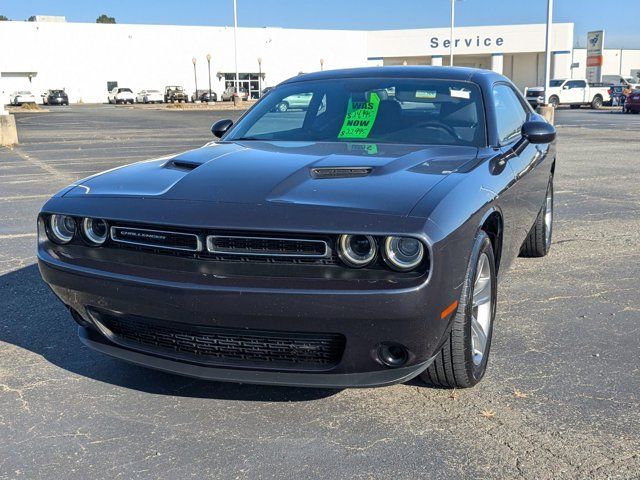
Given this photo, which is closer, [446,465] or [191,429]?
[446,465]

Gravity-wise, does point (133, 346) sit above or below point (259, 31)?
below

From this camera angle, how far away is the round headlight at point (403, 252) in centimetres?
253

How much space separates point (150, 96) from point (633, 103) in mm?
43348

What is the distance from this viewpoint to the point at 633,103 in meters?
33.9

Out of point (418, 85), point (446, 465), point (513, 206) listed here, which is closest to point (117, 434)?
point (446, 465)

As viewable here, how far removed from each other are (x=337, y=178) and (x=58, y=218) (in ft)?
4.29

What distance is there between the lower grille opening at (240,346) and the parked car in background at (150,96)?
207 ft

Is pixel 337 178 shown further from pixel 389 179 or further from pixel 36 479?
pixel 36 479

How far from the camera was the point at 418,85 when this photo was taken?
423cm

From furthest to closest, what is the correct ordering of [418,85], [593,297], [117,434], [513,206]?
[593,297], [418,85], [513,206], [117,434]

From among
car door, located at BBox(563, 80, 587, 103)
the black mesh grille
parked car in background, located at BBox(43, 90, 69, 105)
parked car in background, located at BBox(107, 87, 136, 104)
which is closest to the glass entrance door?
parked car in background, located at BBox(107, 87, 136, 104)

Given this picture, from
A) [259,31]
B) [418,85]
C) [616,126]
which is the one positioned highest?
[259,31]

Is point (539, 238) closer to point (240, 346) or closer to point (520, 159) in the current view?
point (520, 159)

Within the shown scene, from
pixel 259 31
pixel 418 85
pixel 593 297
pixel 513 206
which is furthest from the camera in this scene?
pixel 259 31
